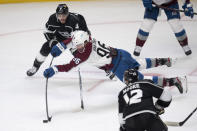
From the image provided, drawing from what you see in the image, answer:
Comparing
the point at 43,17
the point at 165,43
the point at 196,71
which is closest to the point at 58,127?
the point at 196,71

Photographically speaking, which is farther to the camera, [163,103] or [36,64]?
[36,64]

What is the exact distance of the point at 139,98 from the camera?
2973 mm

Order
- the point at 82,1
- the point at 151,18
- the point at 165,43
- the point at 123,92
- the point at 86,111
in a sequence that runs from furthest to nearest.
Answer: the point at 82,1
the point at 165,43
the point at 151,18
the point at 86,111
the point at 123,92

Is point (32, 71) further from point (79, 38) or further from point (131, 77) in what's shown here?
point (131, 77)

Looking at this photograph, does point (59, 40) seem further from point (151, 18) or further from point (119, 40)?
point (119, 40)

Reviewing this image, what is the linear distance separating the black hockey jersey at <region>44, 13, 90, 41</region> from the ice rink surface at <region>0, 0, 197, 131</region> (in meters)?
0.55

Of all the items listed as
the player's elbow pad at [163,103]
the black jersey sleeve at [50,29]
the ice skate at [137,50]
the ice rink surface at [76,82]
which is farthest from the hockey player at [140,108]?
the ice skate at [137,50]

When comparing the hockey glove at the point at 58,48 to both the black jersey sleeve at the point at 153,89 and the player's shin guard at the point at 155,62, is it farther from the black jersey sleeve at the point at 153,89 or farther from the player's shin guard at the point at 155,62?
the black jersey sleeve at the point at 153,89

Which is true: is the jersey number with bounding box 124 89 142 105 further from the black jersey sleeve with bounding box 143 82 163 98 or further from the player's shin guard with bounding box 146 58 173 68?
the player's shin guard with bounding box 146 58 173 68

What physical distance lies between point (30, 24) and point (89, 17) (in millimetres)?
1163

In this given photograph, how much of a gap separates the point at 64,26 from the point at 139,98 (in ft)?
7.42

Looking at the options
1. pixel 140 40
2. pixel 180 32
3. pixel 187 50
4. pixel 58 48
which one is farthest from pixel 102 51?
pixel 187 50

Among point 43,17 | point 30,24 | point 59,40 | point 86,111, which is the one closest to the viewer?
point 86,111

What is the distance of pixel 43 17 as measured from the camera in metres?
9.20
